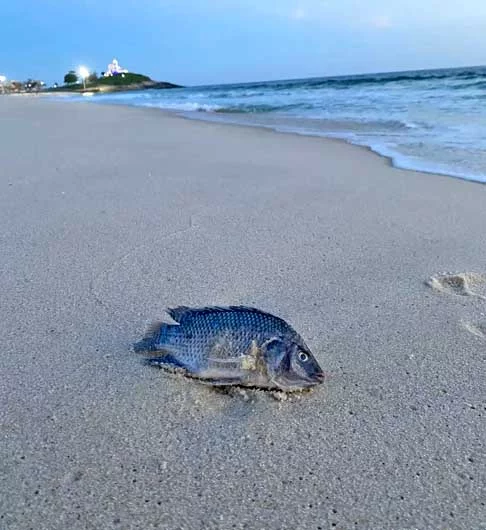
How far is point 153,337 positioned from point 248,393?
0.44 metres

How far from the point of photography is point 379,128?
983 cm

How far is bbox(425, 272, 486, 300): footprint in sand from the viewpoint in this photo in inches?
107

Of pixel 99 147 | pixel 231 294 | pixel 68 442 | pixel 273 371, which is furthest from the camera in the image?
pixel 99 147

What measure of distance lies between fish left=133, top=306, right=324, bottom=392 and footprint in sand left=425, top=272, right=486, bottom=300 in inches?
44.7

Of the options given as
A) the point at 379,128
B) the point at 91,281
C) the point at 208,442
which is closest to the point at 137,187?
the point at 91,281

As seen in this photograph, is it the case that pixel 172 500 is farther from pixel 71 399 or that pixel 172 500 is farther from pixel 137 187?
pixel 137 187

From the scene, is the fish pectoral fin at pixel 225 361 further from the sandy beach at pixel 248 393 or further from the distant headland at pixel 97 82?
the distant headland at pixel 97 82

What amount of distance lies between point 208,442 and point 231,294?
106 cm

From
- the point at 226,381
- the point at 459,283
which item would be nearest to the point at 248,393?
the point at 226,381

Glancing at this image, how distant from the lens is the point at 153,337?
6.89 ft

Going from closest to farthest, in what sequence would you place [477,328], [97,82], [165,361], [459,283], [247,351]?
[247,351], [165,361], [477,328], [459,283], [97,82]

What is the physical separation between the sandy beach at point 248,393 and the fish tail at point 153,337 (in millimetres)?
59

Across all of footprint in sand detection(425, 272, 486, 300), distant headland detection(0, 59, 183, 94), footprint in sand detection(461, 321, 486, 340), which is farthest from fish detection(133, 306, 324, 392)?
distant headland detection(0, 59, 183, 94)

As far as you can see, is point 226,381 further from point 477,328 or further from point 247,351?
point 477,328
